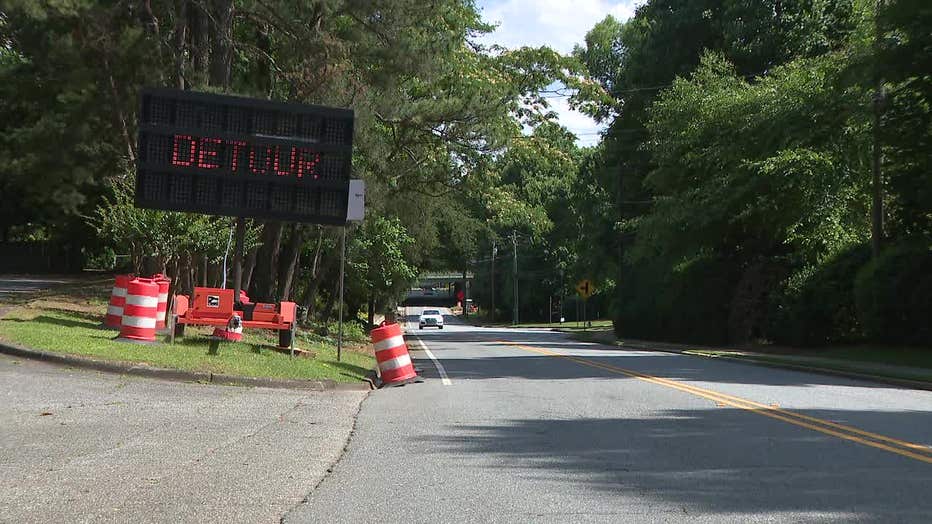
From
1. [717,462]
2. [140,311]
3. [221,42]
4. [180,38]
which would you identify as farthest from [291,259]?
[717,462]

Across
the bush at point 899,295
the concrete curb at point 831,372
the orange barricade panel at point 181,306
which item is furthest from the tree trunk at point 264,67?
the bush at point 899,295

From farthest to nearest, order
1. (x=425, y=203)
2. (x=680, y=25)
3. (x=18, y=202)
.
→ (x=18, y=202)
(x=680, y=25)
(x=425, y=203)

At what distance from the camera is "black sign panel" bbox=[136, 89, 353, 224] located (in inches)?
624

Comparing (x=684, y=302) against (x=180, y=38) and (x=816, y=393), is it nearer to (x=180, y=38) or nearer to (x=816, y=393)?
(x=816, y=393)

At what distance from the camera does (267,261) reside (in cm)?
2562

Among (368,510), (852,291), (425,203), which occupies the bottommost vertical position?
(368,510)

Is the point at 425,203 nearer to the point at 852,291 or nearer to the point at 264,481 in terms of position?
the point at 852,291

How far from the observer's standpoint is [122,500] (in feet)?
21.0

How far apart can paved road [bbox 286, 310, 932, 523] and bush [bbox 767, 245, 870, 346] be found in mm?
15003

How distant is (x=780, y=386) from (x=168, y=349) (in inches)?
435

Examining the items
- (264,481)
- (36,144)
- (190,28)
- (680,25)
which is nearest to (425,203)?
(190,28)

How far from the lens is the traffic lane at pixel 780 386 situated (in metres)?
11.6

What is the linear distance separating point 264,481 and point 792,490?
13.7 ft

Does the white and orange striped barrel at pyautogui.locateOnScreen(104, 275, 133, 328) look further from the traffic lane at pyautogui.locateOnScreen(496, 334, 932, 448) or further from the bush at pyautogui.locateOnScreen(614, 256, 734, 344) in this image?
the bush at pyautogui.locateOnScreen(614, 256, 734, 344)
